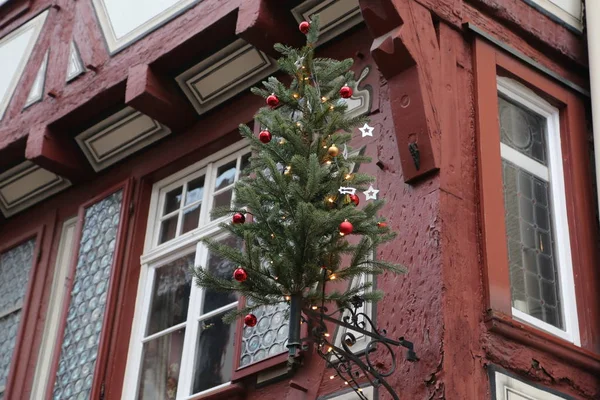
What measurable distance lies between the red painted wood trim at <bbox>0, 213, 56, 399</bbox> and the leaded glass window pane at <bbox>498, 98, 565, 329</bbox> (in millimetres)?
3687

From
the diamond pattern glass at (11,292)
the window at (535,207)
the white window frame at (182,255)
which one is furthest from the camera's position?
the diamond pattern glass at (11,292)

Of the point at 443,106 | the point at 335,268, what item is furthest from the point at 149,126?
the point at 335,268

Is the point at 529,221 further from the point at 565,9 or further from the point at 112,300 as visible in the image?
the point at 112,300

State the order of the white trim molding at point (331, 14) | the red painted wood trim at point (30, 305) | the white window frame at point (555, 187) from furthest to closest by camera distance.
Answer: the red painted wood trim at point (30, 305) < the white trim molding at point (331, 14) < the white window frame at point (555, 187)

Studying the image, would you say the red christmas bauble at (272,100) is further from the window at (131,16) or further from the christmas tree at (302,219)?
the window at (131,16)

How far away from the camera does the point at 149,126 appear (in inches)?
380

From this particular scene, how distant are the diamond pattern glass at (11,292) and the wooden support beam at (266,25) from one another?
283cm

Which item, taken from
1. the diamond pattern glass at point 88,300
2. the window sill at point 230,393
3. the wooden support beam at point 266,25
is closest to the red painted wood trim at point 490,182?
the wooden support beam at point 266,25

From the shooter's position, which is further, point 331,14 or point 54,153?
point 54,153

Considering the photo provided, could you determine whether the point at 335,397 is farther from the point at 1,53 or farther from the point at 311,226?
the point at 1,53

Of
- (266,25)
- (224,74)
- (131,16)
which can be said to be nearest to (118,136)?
(131,16)

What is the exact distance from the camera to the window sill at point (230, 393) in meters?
8.06

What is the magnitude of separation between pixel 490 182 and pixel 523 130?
0.83m

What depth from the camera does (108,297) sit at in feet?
30.5
